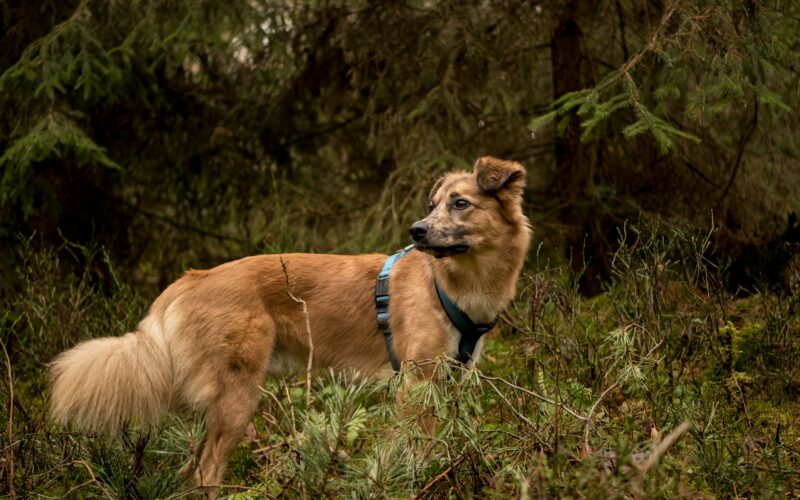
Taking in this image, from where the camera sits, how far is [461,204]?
15.8 feet

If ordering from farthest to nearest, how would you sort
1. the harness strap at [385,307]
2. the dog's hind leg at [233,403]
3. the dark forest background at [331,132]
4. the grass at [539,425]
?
the dark forest background at [331,132], the harness strap at [385,307], the dog's hind leg at [233,403], the grass at [539,425]

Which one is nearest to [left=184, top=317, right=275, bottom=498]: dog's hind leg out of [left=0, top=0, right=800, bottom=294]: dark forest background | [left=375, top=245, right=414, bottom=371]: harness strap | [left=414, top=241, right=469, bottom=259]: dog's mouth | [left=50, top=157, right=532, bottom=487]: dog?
[left=50, top=157, right=532, bottom=487]: dog

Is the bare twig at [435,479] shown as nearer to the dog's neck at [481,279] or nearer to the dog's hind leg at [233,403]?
the dog's neck at [481,279]

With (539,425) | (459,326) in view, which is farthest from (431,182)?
(539,425)

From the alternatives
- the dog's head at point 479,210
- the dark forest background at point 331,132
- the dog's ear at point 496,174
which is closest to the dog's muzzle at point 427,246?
the dog's head at point 479,210

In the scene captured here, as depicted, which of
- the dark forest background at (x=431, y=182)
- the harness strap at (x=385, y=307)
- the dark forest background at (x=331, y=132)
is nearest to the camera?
the dark forest background at (x=431, y=182)

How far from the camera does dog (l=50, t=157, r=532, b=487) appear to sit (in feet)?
14.2

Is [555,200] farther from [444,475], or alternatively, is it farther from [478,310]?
[444,475]

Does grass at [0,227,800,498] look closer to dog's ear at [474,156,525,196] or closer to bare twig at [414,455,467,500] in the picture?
bare twig at [414,455,467,500]

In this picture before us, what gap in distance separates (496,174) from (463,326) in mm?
981

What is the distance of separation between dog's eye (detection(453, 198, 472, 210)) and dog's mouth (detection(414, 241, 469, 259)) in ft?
0.89

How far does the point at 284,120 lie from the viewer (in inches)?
322

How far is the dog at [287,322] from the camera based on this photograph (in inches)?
171

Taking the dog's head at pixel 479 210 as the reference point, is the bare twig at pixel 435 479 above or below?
below
